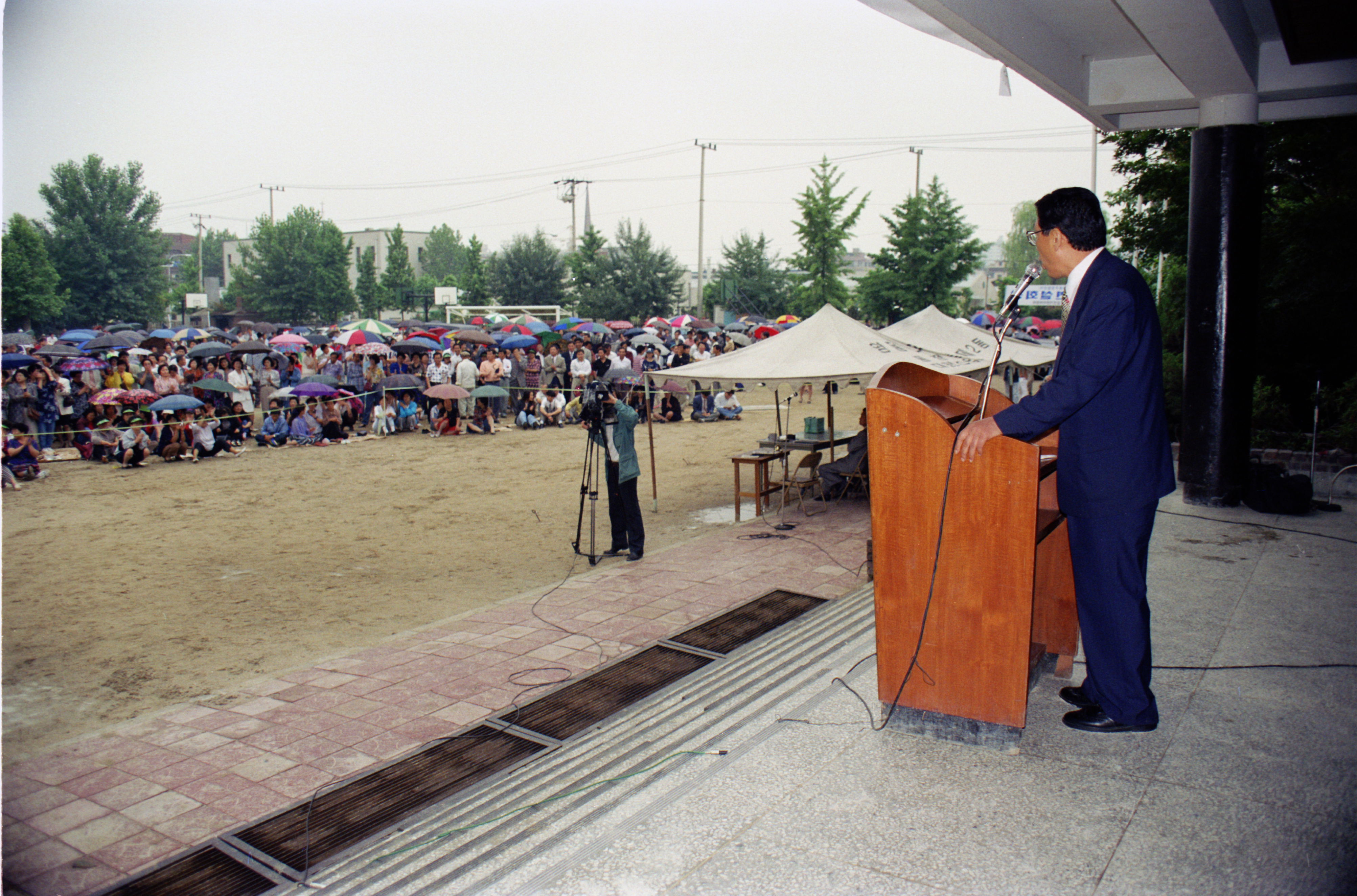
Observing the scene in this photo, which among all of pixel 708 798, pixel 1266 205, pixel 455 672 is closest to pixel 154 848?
pixel 455 672

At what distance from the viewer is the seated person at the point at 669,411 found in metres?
22.5

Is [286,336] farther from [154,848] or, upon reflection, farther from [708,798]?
[708,798]

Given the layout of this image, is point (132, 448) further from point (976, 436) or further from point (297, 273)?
point (297, 273)

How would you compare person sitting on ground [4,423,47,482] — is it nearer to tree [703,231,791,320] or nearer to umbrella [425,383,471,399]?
umbrella [425,383,471,399]

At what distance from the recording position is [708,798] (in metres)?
2.98

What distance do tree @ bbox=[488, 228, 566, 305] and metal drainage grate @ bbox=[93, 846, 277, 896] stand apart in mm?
→ 58186

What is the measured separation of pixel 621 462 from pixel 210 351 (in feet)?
53.3

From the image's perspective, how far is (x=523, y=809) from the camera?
3197 mm

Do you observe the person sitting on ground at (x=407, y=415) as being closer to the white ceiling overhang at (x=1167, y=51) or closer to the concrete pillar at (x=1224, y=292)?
the white ceiling overhang at (x=1167, y=51)

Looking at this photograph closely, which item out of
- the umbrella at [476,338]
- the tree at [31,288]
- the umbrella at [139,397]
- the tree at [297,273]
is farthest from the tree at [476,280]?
the umbrella at [139,397]

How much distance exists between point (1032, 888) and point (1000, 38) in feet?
19.7

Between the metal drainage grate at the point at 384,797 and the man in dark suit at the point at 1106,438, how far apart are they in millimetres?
2873

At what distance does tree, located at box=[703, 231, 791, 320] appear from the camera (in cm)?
5450

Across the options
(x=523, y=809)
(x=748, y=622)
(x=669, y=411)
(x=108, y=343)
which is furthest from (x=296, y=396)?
(x=523, y=809)
